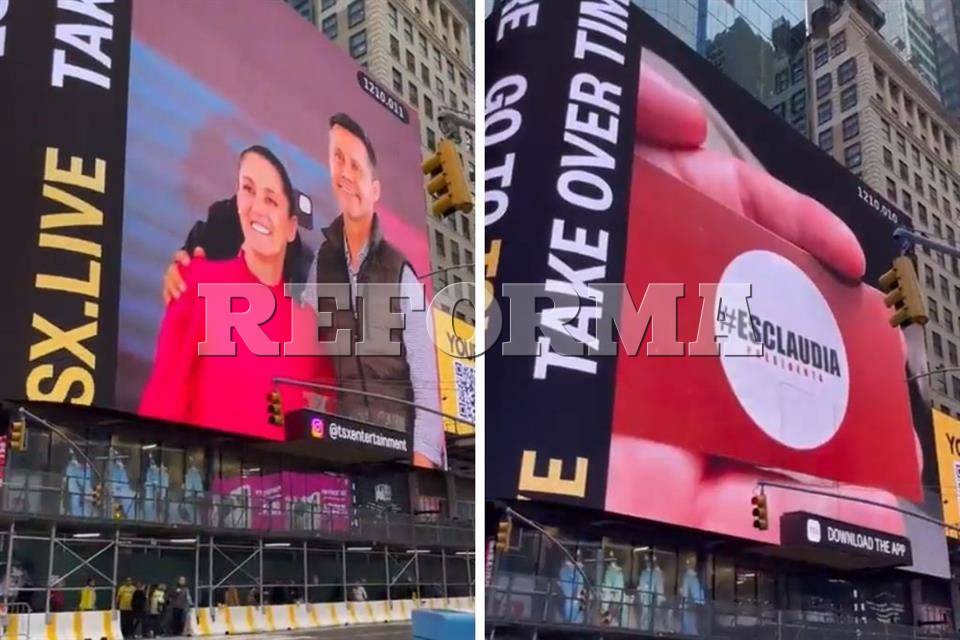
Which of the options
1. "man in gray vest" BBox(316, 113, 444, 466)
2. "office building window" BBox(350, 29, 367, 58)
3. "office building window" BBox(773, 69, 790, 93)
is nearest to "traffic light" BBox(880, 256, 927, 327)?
"man in gray vest" BBox(316, 113, 444, 466)

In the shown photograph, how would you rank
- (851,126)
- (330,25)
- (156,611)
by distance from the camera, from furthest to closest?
1. (851,126)
2. (330,25)
3. (156,611)

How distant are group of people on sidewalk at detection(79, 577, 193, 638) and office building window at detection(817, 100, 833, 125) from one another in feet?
83.8

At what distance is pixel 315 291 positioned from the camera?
2819 cm

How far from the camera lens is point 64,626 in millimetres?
18750

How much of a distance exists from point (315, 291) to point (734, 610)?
1326 cm

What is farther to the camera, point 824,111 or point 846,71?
point 846,71

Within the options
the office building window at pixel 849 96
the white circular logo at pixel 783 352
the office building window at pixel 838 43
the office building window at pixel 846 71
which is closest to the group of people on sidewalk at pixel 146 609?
the white circular logo at pixel 783 352

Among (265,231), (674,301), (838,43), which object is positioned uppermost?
(838,43)

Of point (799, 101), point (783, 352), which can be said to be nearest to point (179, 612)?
point (783, 352)

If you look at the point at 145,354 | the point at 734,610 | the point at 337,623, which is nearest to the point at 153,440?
the point at 145,354

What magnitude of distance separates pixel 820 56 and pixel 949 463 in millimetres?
14346

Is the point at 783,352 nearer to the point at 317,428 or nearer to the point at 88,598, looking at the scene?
the point at 317,428

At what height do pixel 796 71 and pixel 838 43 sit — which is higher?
pixel 838 43

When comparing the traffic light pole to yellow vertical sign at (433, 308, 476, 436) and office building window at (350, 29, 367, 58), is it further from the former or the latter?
office building window at (350, 29, 367, 58)
